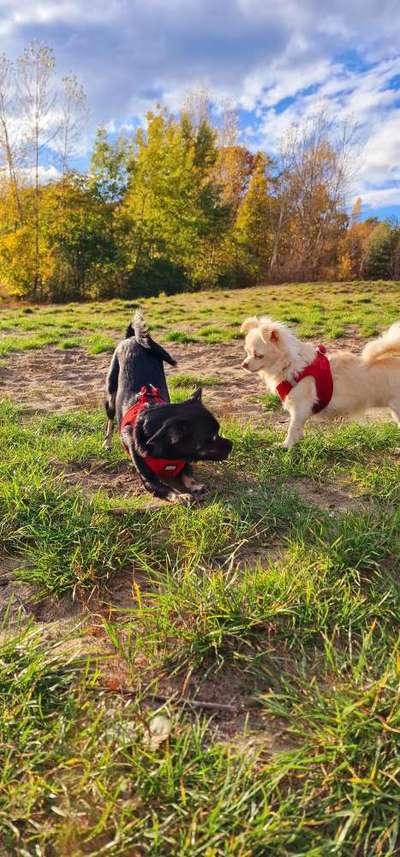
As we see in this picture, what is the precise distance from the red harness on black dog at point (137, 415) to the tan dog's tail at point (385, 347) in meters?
1.73

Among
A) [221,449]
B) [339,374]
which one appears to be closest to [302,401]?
[339,374]

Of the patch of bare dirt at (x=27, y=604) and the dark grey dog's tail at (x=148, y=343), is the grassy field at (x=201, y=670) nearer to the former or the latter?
the patch of bare dirt at (x=27, y=604)

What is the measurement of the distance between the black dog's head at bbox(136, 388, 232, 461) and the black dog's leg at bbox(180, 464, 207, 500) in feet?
0.41

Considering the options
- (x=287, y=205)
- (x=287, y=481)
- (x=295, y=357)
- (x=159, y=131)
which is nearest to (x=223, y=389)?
(x=295, y=357)

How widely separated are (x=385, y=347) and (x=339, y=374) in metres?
0.41

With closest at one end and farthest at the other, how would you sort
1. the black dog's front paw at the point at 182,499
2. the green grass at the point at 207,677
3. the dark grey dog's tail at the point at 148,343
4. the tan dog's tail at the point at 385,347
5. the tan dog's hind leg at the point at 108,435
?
the green grass at the point at 207,677 < the black dog's front paw at the point at 182,499 < the tan dog's hind leg at the point at 108,435 < the tan dog's tail at the point at 385,347 < the dark grey dog's tail at the point at 148,343

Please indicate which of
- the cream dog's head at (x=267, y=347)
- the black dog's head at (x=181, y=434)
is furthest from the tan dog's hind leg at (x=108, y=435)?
the cream dog's head at (x=267, y=347)

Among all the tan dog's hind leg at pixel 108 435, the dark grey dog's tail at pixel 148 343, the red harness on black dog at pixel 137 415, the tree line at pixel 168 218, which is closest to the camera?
the red harness on black dog at pixel 137 415

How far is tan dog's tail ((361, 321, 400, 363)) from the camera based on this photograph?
3.91 meters

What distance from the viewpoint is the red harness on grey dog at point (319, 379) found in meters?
3.96

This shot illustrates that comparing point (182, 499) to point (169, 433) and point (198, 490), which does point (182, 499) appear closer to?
point (198, 490)

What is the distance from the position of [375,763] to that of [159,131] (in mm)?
34201

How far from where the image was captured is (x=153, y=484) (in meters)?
2.99

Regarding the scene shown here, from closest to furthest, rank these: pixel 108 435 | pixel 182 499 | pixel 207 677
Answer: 1. pixel 207 677
2. pixel 182 499
3. pixel 108 435
